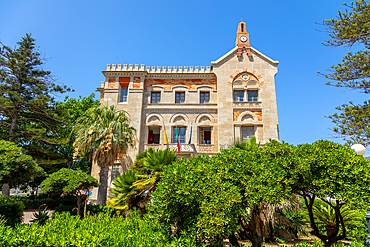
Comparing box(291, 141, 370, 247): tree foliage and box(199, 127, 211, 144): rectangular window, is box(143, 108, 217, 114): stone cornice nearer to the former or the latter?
box(199, 127, 211, 144): rectangular window

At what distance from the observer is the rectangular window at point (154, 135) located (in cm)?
2428

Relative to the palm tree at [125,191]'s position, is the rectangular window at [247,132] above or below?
above

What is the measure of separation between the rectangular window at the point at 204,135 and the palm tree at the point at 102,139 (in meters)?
7.38

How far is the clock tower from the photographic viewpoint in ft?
80.3

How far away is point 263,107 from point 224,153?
58.5 ft

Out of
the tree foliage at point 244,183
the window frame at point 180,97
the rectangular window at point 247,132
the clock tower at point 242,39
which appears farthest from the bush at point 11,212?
the clock tower at point 242,39

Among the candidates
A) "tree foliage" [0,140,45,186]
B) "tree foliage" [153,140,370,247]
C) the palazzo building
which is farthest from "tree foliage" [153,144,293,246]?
the palazzo building

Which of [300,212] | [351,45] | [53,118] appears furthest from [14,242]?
[53,118]

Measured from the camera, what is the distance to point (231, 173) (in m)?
5.78

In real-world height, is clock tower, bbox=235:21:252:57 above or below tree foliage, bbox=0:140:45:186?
above

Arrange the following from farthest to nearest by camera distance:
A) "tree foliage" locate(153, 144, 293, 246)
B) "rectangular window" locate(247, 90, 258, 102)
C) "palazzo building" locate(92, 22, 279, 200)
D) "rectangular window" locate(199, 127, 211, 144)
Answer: "rectangular window" locate(247, 90, 258, 102), "rectangular window" locate(199, 127, 211, 144), "palazzo building" locate(92, 22, 279, 200), "tree foliage" locate(153, 144, 293, 246)

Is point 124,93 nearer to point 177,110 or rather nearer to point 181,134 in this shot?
point 177,110

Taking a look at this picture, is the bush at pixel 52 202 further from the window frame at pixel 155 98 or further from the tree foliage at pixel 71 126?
the window frame at pixel 155 98

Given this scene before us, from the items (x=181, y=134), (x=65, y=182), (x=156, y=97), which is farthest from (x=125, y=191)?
(x=156, y=97)
